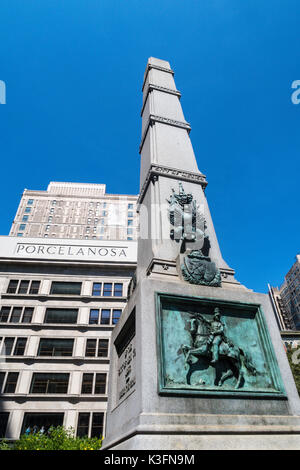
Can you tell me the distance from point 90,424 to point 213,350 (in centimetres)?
2669

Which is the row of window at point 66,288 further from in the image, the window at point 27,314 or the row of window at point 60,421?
the row of window at point 60,421

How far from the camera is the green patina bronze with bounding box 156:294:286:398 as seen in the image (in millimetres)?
6320

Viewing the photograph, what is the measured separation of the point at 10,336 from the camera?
30750mm

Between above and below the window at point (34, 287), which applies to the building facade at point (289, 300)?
above

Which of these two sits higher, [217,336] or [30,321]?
[30,321]

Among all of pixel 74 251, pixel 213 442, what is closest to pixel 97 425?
pixel 74 251

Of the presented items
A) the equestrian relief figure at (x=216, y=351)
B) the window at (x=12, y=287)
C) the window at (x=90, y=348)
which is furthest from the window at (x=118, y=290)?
the equestrian relief figure at (x=216, y=351)

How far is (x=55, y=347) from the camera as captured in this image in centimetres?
3089

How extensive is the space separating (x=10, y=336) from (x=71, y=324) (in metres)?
6.13

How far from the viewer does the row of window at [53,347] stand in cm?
3016

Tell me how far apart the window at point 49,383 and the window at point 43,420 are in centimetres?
191

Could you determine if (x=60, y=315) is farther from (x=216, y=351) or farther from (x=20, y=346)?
(x=216, y=351)
